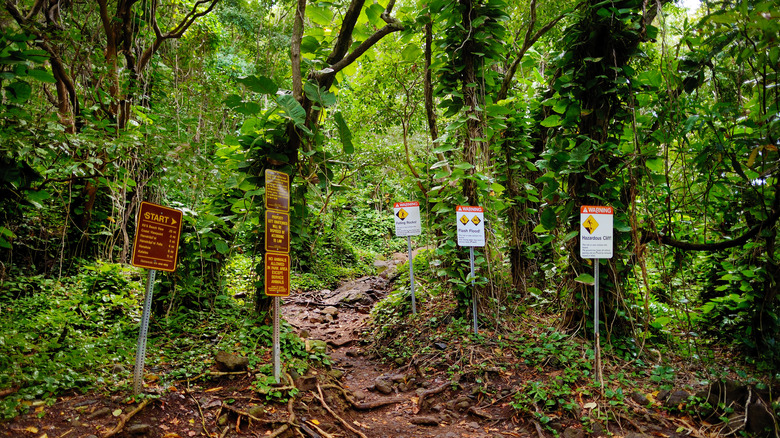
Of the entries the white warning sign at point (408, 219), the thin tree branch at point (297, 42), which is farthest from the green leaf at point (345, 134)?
the white warning sign at point (408, 219)

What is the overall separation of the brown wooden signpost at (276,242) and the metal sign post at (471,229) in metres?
2.11

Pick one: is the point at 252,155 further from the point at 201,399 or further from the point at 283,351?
the point at 201,399

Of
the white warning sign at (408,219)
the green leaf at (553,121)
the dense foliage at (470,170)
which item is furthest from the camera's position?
the white warning sign at (408,219)

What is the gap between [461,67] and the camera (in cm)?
490

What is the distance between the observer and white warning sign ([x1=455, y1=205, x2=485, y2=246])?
15.8ft

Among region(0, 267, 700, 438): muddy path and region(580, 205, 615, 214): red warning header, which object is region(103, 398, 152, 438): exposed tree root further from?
region(580, 205, 615, 214): red warning header

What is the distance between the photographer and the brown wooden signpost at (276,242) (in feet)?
10.9

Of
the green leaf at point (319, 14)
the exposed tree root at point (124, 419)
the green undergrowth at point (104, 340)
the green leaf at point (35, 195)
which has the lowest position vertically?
the exposed tree root at point (124, 419)

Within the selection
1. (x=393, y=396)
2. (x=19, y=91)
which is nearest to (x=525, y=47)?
(x=393, y=396)

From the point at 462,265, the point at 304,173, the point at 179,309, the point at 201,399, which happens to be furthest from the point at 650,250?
the point at 179,309

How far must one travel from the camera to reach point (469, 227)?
4816mm

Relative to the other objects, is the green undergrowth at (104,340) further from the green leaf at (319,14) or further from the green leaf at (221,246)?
the green leaf at (319,14)

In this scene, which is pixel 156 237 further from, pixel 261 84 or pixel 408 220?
pixel 408 220

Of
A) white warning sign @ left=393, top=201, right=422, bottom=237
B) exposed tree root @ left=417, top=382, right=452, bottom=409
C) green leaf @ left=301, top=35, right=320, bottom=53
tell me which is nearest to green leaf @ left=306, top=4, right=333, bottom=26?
green leaf @ left=301, top=35, right=320, bottom=53
